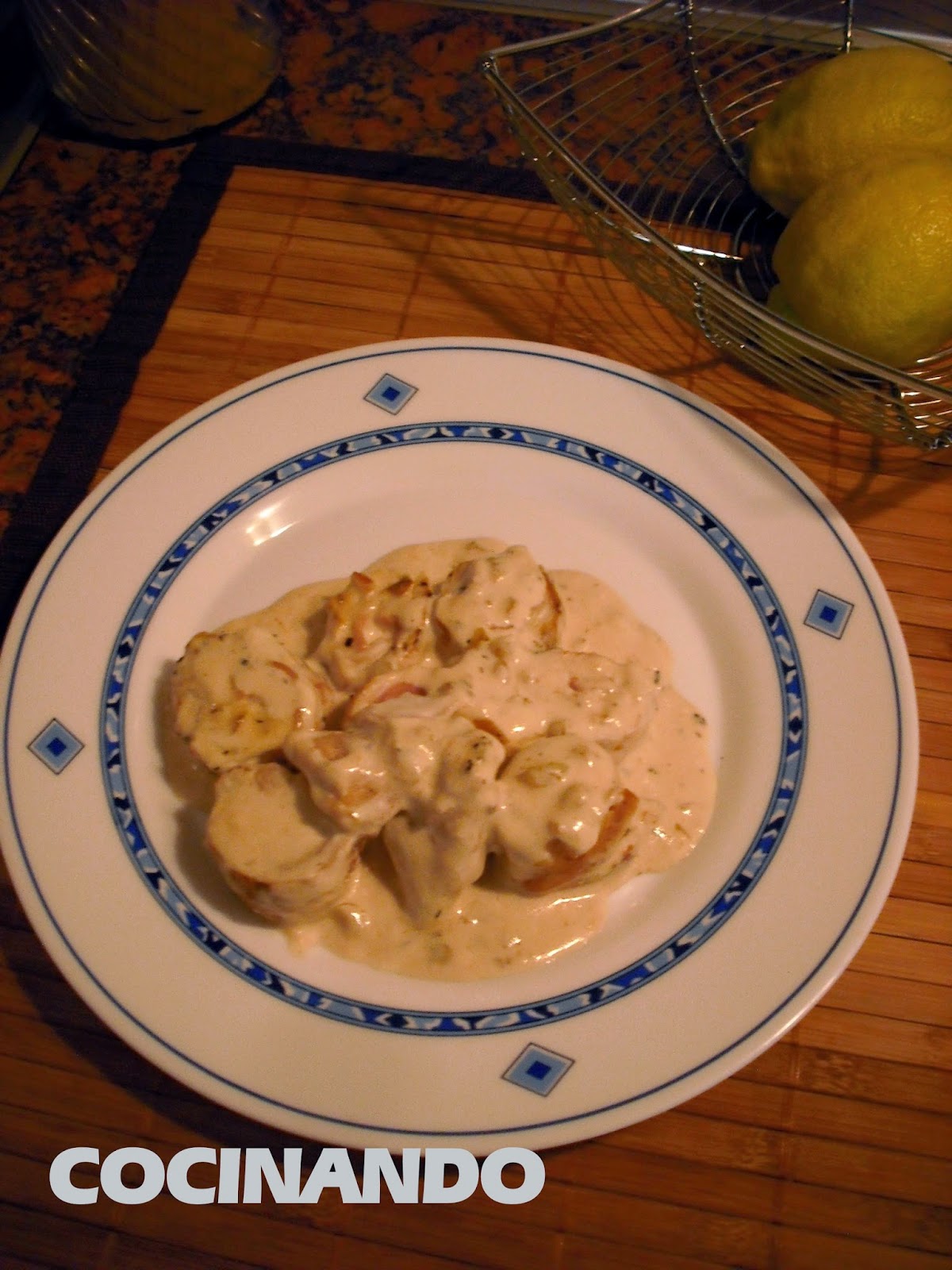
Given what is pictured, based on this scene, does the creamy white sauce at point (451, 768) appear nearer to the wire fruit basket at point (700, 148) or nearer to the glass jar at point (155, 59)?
the wire fruit basket at point (700, 148)

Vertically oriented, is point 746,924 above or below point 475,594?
below

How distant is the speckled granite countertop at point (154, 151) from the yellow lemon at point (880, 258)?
30.5 inches

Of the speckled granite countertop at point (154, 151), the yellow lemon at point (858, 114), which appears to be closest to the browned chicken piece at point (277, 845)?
the speckled granite countertop at point (154, 151)

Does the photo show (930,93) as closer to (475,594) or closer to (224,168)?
(475,594)

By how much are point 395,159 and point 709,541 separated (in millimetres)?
1088

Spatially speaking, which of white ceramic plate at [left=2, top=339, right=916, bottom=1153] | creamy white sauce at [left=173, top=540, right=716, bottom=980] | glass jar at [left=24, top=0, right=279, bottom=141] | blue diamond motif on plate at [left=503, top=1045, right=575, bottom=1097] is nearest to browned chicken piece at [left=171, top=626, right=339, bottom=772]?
creamy white sauce at [left=173, top=540, right=716, bottom=980]

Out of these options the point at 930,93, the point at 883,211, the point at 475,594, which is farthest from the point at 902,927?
the point at 930,93

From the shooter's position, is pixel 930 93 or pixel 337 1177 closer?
pixel 337 1177

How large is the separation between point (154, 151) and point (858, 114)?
1.39 meters

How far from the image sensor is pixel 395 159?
2121 millimetres

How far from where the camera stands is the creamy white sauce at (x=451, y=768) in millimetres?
1294

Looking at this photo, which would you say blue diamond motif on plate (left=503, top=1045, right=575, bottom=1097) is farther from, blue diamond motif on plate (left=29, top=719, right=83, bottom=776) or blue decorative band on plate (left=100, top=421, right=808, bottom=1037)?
blue diamond motif on plate (left=29, top=719, right=83, bottom=776)

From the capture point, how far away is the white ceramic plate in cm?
123

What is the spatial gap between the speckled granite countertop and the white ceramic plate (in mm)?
479
